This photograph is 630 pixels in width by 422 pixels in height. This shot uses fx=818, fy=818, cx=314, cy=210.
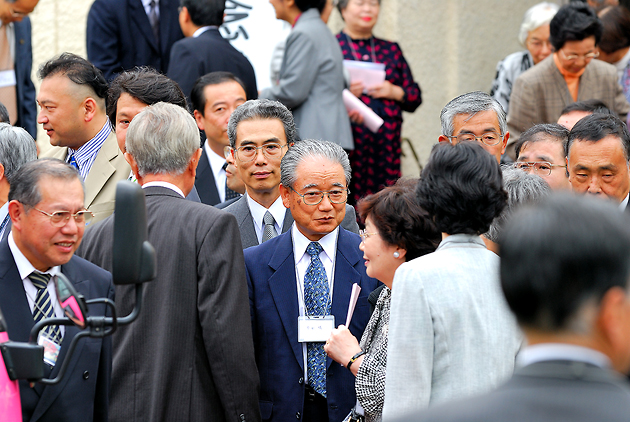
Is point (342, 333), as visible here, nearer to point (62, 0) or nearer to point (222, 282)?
point (222, 282)

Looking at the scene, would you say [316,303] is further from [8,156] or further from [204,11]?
[204,11]

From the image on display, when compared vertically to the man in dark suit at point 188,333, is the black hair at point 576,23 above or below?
above

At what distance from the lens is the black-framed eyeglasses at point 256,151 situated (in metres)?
4.64

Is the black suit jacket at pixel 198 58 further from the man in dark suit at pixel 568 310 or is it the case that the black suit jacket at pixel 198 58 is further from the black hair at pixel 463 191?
the man in dark suit at pixel 568 310

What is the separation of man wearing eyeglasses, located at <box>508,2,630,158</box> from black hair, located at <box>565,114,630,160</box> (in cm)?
191

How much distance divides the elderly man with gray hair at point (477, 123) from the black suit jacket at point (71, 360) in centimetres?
216

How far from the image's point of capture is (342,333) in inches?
132

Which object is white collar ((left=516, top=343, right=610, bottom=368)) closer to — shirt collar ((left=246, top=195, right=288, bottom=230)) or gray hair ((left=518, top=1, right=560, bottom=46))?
shirt collar ((left=246, top=195, right=288, bottom=230))

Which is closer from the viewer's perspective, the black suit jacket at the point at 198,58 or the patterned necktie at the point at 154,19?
the black suit jacket at the point at 198,58

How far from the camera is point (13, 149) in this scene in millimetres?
4121

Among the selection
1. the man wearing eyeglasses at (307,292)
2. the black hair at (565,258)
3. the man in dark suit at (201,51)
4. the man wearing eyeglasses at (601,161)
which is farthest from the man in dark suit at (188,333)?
the man in dark suit at (201,51)

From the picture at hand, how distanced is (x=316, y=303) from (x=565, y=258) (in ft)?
7.88

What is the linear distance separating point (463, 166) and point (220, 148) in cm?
326

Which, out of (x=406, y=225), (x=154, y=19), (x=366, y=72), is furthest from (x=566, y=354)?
(x=154, y=19)
